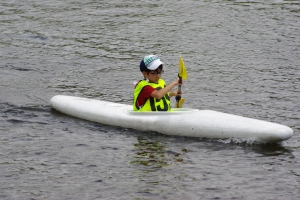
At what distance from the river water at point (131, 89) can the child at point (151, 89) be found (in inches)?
16.5

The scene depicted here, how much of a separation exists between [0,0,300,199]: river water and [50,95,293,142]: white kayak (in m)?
0.12

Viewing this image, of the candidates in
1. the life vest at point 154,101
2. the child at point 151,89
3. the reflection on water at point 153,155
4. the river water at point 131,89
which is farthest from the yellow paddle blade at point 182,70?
the reflection on water at point 153,155

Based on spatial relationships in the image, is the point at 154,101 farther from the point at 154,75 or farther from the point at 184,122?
the point at 184,122

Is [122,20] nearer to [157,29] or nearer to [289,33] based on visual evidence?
[157,29]

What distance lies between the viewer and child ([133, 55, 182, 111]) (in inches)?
345

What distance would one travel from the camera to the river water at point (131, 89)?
23.4 feet

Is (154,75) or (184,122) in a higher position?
(154,75)

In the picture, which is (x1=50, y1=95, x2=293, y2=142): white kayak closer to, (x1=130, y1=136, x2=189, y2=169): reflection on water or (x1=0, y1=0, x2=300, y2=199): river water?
(x1=0, y1=0, x2=300, y2=199): river water

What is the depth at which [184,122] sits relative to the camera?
8.70 meters

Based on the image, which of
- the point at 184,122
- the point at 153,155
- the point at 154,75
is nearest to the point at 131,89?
the point at 154,75

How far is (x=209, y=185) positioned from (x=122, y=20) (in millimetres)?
10625

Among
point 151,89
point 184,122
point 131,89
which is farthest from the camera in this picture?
point 131,89

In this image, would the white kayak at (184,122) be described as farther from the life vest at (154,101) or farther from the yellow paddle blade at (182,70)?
the yellow paddle blade at (182,70)

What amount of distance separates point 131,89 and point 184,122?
10.6ft
